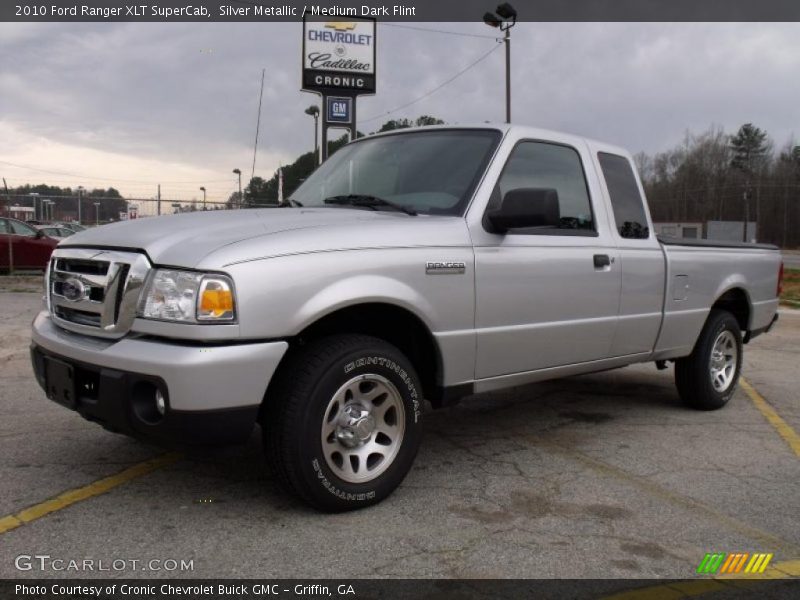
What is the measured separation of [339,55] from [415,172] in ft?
51.3

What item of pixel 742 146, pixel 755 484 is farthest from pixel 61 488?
pixel 742 146

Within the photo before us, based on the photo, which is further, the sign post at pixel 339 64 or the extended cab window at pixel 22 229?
the sign post at pixel 339 64

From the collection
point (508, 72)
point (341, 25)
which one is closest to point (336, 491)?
point (341, 25)

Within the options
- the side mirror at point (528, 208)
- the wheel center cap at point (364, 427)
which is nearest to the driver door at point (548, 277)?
the side mirror at point (528, 208)

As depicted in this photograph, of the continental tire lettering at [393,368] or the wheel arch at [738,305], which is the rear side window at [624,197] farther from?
the continental tire lettering at [393,368]

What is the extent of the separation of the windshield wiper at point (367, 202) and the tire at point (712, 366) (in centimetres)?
296

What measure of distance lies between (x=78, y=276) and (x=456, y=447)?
2.45m

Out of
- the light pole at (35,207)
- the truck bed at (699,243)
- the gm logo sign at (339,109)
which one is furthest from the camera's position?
the light pole at (35,207)

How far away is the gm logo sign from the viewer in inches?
727

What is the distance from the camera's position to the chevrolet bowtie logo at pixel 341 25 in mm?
18562

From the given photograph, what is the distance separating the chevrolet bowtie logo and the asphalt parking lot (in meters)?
15.3

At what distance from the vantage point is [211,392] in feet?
9.40

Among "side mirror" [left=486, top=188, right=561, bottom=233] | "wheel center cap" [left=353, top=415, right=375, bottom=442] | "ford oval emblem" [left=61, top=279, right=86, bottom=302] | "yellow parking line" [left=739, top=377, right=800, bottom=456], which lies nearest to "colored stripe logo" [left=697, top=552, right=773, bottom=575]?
"wheel center cap" [left=353, top=415, right=375, bottom=442]

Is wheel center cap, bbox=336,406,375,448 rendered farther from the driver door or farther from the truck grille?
the truck grille
